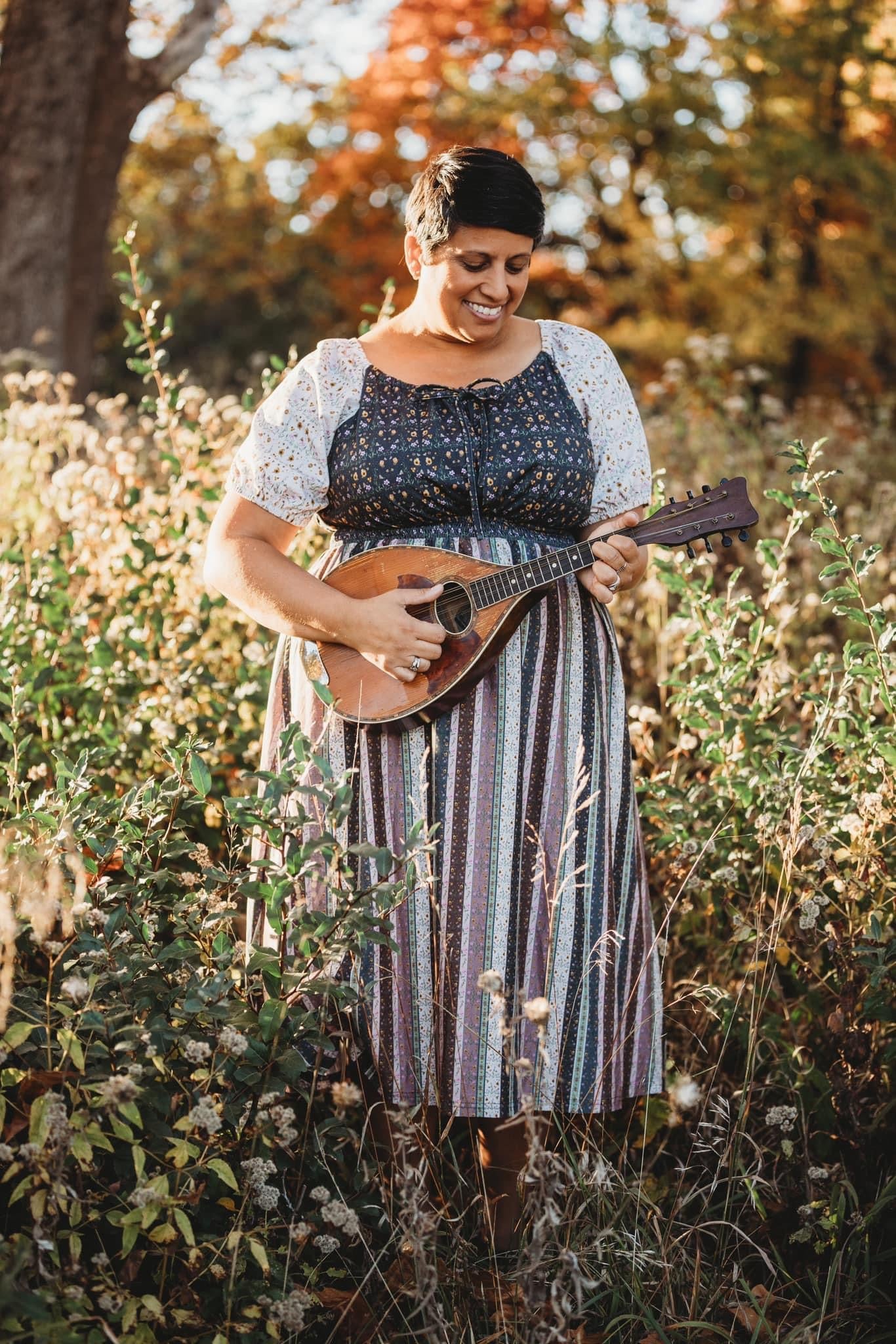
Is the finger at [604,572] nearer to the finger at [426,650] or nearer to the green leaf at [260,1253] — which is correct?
the finger at [426,650]

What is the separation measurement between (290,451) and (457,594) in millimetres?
408

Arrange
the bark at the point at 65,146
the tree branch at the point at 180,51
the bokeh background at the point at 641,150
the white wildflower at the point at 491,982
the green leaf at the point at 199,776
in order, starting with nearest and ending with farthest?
the white wildflower at the point at 491,982 → the green leaf at the point at 199,776 → the bark at the point at 65,146 → the tree branch at the point at 180,51 → the bokeh background at the point at 641,150

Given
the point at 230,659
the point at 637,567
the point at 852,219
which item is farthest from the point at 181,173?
→ the point at 637,567

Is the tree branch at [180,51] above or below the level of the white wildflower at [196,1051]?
above

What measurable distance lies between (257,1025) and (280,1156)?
29 centimetres

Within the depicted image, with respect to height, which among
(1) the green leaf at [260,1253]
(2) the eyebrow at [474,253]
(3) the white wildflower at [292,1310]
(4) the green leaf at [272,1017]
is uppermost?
(2) the eyebrow at [474,253]

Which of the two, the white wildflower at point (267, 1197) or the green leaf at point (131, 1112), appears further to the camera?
the white wildflower at point (267, 1197)

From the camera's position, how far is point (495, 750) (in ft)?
7.91

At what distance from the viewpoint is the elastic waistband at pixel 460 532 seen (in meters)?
2.47

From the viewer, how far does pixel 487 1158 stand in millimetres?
2455

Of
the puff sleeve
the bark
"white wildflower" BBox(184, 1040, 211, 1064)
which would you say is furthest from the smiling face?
the bark

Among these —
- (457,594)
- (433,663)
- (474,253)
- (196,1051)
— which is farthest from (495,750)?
(474,253)

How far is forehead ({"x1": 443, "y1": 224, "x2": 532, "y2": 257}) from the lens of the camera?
7.75 ft

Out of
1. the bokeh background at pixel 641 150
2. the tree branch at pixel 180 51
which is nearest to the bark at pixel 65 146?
the tree branch at pixel 180 51
